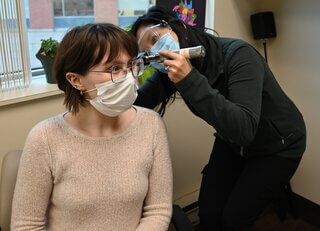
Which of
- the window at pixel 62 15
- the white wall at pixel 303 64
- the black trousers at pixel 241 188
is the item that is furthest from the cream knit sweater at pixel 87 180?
the white wall at pixel 303 64

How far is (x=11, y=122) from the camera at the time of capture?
159 cm

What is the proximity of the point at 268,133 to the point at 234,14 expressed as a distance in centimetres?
109

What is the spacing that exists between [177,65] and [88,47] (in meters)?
0.27

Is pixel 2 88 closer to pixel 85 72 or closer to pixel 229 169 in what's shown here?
pixel 85 72

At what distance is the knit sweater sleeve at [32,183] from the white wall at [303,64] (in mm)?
1664

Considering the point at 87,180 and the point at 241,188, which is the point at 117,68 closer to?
the point at 87,180

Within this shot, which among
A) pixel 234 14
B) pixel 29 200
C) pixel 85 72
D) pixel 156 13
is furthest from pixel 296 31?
pixel 29 200

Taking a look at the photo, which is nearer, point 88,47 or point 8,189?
point 88,47

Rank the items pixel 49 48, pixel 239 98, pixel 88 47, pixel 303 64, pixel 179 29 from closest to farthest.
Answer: pixel 88 47
pixel 239 98
pixel 179 29
pixel 49 48
pixel 303 64

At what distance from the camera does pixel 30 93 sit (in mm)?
1620

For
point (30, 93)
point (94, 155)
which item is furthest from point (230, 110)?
point (30, 93)

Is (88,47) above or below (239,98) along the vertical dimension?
above

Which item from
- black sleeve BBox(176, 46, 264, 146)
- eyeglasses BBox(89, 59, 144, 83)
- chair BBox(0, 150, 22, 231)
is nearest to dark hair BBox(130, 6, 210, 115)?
black sleeve BBox(176, 46, 264, 146)

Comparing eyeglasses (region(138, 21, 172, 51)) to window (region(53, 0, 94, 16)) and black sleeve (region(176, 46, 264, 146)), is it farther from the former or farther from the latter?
window (region(53, 0, 94, 16))
